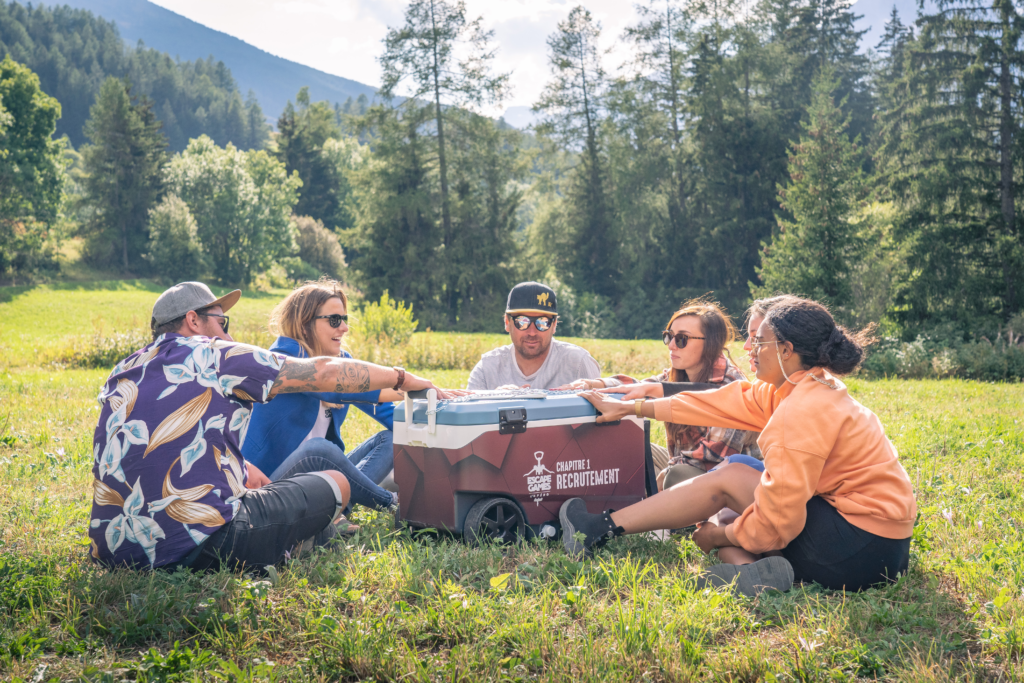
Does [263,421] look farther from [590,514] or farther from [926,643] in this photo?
[926,643]

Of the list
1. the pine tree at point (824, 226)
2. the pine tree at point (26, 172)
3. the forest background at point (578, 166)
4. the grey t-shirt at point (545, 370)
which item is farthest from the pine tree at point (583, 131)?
the grey t-shirt at point (545, 370)

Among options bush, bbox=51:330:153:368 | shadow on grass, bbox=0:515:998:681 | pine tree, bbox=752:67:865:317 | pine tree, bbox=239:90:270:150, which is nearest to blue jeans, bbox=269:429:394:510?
shadow on grass, bbox=0:515:998:681

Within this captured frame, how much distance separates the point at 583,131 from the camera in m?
42.3

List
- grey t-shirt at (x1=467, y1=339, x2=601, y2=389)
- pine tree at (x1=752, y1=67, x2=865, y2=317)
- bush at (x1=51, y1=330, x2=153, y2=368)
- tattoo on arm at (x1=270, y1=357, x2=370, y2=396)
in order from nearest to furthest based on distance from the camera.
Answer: tattoo on arm at (x1=270, y1=357, x2=370, y2=396) < grey t-shirt at (x1=467, y1=339, x2=601, y2=389) < bush at (x1=51, y1=330, x2=153, y2=368) < pine tree at (x1=752, y1=67, x2=865, y2=317)

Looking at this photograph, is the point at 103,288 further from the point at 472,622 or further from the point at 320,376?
the point at 472,622

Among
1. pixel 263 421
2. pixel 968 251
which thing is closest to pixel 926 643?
pixel 263 421

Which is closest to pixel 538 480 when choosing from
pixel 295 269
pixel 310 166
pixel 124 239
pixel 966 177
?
pixel 966 177

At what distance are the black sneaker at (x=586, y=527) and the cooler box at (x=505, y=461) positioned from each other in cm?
15

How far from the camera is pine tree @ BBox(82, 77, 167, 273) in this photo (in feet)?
175

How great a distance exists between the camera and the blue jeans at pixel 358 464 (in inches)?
164

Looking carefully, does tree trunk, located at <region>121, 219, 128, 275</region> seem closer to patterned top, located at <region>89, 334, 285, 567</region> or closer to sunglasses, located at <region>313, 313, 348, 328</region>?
sunglasses, located at <region>313, 313, 348, 328</region>

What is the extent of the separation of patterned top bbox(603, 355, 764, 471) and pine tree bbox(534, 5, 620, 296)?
1542 inches

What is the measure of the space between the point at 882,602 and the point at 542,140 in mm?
41065

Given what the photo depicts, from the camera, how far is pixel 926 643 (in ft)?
9.06
